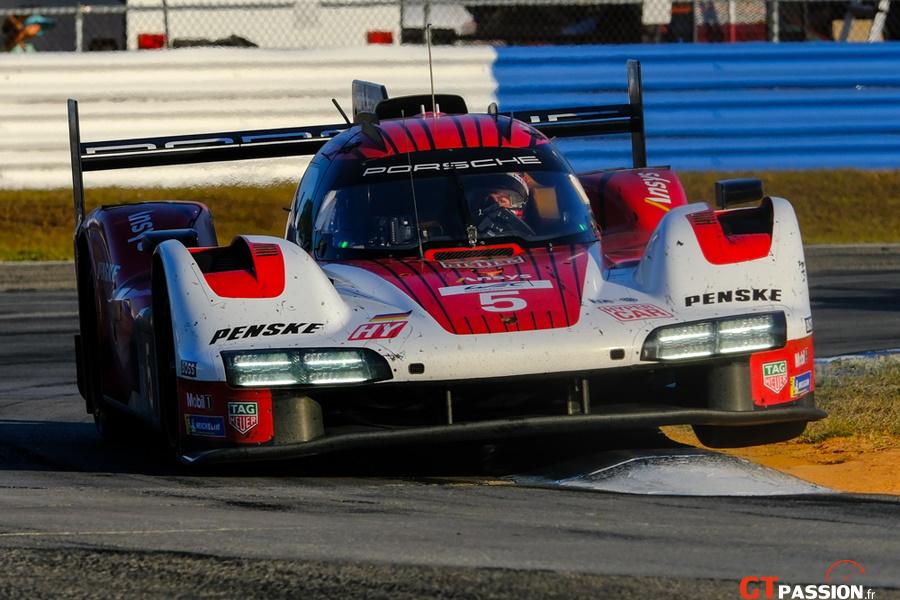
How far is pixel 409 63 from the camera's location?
54.0 ft

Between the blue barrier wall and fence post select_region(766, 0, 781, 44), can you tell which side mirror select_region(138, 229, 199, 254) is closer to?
the blue barrier wall

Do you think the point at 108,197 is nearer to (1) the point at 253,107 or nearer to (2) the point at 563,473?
(1) the point at 253,107

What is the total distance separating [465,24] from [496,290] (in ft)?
53.6

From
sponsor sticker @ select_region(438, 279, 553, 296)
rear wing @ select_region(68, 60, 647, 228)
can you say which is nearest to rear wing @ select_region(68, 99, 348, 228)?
rear wing @ select_region(68, 60, 647, 228)

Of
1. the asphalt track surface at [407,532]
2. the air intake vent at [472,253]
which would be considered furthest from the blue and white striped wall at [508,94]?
the asphalt track surface at [407,532]

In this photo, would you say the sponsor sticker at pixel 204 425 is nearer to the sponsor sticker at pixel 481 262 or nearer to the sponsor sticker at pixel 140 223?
the sponsor sticker at pixel 481 262

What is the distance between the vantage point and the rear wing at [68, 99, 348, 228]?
841cm

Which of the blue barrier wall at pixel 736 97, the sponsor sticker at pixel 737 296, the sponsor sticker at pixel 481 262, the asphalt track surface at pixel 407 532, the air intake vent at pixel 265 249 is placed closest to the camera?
the asphalt track surface at pixel 407 532

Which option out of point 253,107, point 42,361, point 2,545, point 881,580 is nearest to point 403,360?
point 2,545

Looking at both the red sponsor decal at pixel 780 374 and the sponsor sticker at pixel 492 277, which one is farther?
the sponsor sticker at pixel 492 277

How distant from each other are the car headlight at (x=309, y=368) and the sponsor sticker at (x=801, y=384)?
1.51m

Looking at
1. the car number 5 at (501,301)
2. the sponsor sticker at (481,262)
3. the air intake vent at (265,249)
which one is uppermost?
the air intake vent at (265,249)

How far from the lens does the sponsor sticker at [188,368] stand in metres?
5.79

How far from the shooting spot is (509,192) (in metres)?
7.32
